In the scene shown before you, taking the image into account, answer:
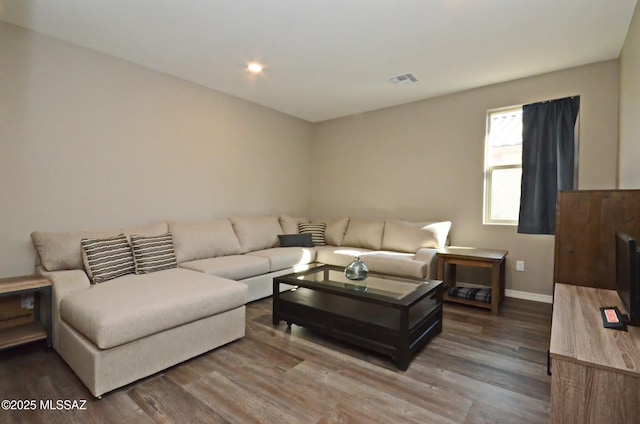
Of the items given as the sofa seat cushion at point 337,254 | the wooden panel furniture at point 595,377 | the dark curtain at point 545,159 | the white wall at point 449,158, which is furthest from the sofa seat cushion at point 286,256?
the wooden panel furniture at point 595,377

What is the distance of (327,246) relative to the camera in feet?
14.9

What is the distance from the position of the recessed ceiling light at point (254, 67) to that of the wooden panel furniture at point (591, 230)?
2.95 metres

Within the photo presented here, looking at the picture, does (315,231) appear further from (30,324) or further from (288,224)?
(30,324)

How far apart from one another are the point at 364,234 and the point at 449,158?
1515 millimetres

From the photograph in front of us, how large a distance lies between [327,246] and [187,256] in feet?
6.43

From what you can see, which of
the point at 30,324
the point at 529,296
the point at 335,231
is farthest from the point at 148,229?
the point at 529,296

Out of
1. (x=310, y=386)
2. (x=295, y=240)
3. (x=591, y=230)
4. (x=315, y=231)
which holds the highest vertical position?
(x=591, y=230)

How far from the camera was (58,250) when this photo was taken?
2467 millimetres

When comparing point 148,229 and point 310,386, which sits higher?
point 148,229

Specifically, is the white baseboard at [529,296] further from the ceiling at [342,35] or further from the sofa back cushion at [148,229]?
the sofa back cushion at [148,229]

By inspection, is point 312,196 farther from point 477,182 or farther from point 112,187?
point 112,187

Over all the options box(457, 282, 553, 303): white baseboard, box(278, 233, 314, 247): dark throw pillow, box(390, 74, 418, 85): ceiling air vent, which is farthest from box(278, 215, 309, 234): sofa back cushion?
box(457, 282, 553, 303): white baseboard

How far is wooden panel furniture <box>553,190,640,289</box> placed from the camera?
204 cm

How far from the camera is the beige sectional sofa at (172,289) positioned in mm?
1837
